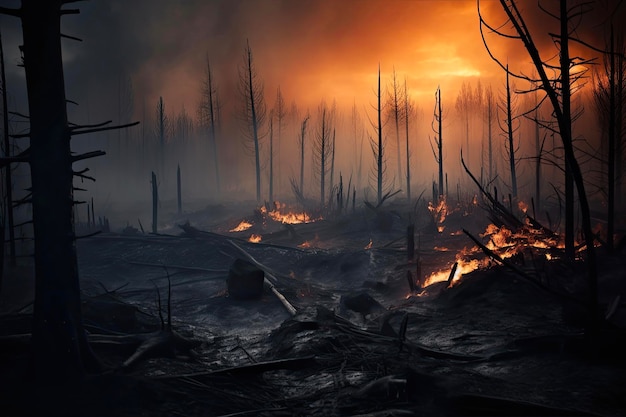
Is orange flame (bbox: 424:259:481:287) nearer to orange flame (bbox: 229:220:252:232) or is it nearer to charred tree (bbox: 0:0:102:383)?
charred tree (bbox: 0:0:102:383)

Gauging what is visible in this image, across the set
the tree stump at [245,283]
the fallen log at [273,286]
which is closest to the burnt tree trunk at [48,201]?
the fallen log at [273,286]

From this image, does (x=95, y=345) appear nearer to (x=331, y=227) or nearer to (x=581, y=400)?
(x=581, y=400)

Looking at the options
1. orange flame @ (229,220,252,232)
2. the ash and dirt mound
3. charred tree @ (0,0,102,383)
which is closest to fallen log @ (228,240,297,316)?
the ash and dirt mound

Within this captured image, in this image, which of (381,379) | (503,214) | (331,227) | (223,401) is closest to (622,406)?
(381,379)

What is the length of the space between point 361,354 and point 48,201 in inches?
187

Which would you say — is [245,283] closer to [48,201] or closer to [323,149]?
[48,201]

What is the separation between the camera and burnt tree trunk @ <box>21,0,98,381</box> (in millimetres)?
5125

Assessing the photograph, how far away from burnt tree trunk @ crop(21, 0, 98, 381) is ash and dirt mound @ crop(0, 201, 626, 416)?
46cm

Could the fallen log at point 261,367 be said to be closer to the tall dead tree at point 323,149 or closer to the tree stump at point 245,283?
the tree stump at point 245,283

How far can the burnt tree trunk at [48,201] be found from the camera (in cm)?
512

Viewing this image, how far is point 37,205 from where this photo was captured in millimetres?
5109

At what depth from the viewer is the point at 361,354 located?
22.5 ft

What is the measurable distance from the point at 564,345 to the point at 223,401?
459 cm

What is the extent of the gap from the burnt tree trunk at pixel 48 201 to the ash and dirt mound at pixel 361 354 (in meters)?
0.46
